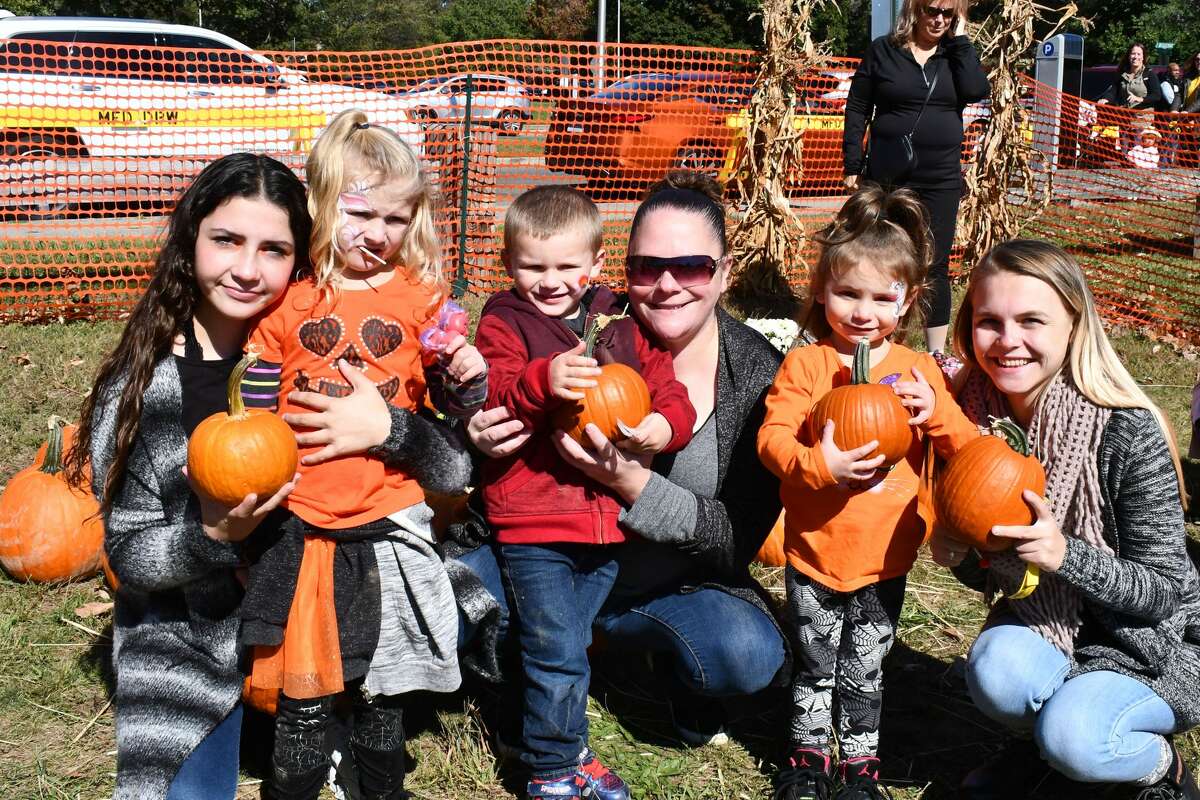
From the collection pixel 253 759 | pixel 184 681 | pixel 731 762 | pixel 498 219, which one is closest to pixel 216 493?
pixel 184 681

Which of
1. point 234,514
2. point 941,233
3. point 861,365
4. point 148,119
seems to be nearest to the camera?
point 234,514

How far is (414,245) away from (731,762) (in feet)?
6.59

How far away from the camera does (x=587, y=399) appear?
2787 mm

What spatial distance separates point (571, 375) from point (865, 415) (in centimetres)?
79

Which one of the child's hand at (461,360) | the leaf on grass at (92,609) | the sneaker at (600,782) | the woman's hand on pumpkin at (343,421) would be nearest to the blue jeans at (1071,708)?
the sneaker at (600,782)

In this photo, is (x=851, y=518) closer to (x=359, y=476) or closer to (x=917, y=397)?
(x=917, y=397)

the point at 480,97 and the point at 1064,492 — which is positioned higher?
the point at 480,97

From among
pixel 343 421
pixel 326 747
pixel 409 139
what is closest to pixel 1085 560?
pixel 343 421

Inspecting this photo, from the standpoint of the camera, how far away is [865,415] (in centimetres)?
269

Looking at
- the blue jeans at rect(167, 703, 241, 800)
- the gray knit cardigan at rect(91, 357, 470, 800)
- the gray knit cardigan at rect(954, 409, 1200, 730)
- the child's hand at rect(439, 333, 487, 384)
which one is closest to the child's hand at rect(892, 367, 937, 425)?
the gray knit cardigan at rect(954, 409, 1200, 730)

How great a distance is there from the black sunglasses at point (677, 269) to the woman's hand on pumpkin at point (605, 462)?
0.55 meters

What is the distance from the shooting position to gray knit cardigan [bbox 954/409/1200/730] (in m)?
2.76

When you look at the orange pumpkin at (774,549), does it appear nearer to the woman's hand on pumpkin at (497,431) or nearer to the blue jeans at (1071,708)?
the blue jeans at (1071,708)

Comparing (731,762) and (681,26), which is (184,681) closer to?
A: (731,762)
